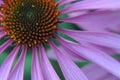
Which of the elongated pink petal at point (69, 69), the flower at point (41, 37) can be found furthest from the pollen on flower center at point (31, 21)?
the elongated pink petal at point (69, 69)

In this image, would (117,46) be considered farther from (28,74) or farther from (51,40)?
(28,74)

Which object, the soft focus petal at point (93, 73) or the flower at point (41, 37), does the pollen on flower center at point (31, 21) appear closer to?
the flower at point (41, 37)

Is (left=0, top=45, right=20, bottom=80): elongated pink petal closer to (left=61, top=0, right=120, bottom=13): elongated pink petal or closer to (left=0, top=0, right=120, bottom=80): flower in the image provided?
(left=0, top=0, right=120, bottom=80): flower

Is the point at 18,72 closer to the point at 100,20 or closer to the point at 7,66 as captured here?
the point at 7,66

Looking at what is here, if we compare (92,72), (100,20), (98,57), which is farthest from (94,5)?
(92,72)

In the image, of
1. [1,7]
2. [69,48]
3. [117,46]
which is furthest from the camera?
[1,7]

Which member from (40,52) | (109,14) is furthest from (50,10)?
(109,14)
